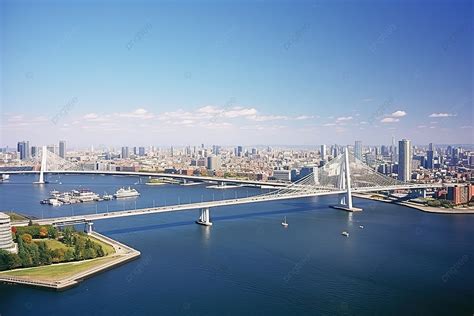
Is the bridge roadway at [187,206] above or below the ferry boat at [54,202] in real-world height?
above

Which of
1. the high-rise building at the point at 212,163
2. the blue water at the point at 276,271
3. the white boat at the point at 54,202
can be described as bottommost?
the blue water at the point at 276,271

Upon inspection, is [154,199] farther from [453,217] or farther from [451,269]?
[451,269]

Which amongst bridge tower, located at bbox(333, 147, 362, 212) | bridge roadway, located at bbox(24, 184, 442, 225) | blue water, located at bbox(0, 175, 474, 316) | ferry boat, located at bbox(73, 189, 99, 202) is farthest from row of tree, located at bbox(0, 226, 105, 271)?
bridge tower, located at bbox(333, 147, 362, 212)

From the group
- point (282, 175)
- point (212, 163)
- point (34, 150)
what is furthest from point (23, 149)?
point (282, 175)

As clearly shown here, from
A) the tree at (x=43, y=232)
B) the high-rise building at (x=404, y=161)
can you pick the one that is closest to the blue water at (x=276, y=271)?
the tree at (x=43, y=232)

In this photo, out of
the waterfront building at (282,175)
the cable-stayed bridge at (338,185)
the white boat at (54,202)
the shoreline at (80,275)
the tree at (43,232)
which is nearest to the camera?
the shoreline at (80,275)

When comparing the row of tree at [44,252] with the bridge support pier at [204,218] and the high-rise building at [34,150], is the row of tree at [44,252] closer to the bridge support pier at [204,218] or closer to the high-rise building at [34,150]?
the bridge support pier at [204,218]
